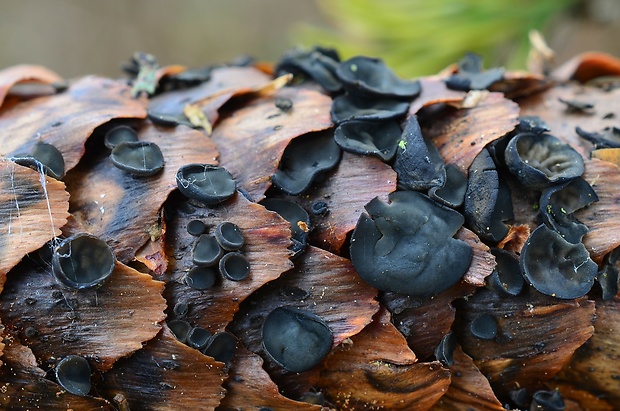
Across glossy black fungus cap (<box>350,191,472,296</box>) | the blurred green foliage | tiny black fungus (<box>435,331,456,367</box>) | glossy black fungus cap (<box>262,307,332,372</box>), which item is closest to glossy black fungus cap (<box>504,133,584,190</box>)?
glossy black fungus cap (<box>350,191,472,296</box>)

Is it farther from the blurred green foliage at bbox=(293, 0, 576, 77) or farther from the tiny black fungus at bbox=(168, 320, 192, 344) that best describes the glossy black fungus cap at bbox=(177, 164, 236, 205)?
the blurred green foliage at bbox=(293, 0, 576, 77)

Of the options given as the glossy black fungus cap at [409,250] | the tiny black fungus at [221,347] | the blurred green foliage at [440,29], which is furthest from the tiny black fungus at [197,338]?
the blurred green foliage at [440,29]

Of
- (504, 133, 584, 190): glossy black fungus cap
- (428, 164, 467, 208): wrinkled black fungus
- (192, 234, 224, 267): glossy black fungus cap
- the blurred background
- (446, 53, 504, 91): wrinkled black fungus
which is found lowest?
the blurred background

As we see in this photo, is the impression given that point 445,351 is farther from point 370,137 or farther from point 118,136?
point 118,136

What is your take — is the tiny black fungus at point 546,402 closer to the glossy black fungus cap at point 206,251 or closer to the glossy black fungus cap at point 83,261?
the glossy black fungus cap at point 206,251

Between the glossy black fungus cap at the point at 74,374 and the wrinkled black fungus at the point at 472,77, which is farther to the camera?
the wrinkled black fungus at the point at 472,77

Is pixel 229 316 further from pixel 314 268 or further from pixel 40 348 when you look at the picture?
pixel 40 348

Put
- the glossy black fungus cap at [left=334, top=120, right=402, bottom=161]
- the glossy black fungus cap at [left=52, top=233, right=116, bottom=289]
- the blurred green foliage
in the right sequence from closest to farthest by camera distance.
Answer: the glossy black fungus cap at [left=52, top=233, right=116, bottom=289] → the glossy black fungus cap at [left=334, top=120, right=402, bottom=161] → the blurred green foliage
